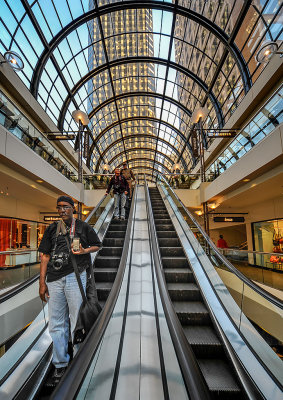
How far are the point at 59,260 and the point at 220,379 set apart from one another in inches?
82.5

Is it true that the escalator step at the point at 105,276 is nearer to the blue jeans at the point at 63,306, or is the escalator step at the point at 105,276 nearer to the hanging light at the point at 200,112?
the blue jeans at the point at 63,306

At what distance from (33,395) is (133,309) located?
130 centimetres

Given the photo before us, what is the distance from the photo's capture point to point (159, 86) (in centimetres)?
2141

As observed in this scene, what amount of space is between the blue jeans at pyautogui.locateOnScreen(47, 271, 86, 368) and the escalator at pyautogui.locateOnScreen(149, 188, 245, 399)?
1.47 m

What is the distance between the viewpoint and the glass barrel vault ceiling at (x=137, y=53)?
12008 mm

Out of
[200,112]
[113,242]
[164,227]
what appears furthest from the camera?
[200,112]

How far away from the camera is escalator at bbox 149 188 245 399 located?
2.37 meters

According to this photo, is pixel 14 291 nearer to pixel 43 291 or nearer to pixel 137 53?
pixel 43 291

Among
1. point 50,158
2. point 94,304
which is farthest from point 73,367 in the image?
point 50,158

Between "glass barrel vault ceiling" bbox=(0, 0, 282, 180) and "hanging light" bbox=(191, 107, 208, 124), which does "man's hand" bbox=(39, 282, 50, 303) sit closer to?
"glass barrel vault ceiling" bbox=(0, 0, 282, 180)

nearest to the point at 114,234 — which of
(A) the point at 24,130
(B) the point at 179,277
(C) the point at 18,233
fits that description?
(B) the point at 179,277

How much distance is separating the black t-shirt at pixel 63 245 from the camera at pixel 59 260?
0.03 m

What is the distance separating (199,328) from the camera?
128 inches

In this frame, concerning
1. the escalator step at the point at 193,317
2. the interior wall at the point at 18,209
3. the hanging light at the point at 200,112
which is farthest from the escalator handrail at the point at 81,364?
the hanging light at the point at 200,112
